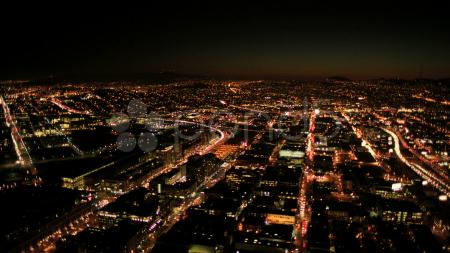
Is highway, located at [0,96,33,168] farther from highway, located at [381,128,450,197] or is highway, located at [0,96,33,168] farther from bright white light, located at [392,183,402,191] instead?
highway, located at [381,128,450,197]

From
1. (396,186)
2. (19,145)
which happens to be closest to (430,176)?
(396,186)

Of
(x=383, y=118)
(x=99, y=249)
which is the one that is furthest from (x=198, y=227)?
(x=383, y=118)

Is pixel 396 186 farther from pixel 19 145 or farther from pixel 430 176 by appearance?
pixel 19 145

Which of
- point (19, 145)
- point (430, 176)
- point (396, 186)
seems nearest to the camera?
point (396, 186)

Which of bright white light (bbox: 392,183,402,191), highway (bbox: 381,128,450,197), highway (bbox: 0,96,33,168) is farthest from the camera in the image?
highway (bbox: 0,96,33,168)

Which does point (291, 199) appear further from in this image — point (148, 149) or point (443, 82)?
point (443, 82)

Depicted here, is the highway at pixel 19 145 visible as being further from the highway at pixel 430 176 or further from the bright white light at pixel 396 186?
the highway at pixel 430 176

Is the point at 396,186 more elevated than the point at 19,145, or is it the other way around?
→ the point at 396,186

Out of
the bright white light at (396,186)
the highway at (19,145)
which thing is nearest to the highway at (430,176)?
the bright white light at (396,186)

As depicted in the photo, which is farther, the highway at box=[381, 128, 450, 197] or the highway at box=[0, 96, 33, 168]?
the highway at box=[0, 96, 33, 168]

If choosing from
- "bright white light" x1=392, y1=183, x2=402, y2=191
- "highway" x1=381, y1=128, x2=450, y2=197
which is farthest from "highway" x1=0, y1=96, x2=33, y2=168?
"highway" x1=381, y1=128, x2=450, y2=197

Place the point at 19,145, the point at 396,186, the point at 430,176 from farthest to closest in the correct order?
the point at 19,145
the point at 430,176
the point at 396,186
